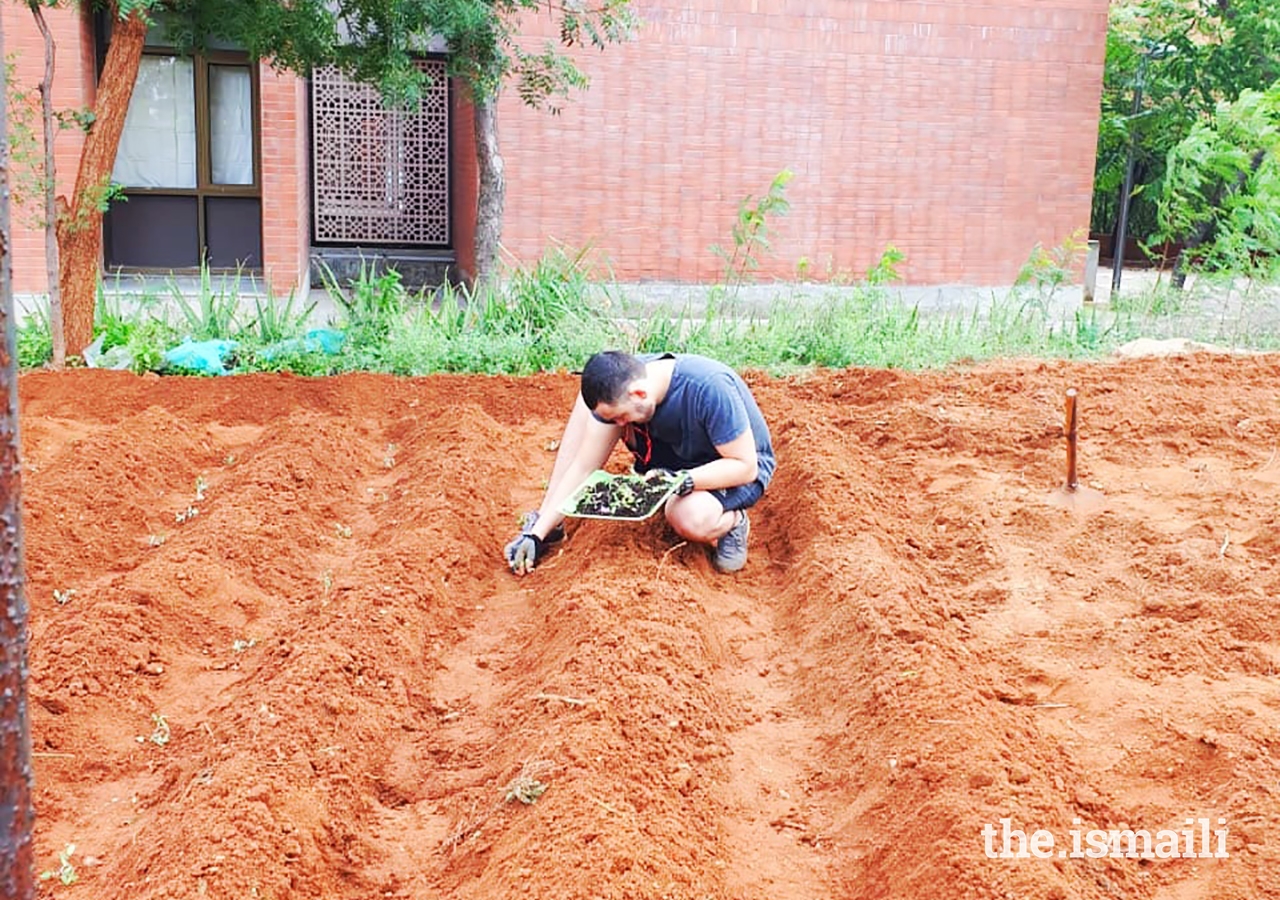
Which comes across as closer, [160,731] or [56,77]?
[160,731]

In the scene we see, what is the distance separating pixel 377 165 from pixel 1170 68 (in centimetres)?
1013

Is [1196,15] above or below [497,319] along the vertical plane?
above

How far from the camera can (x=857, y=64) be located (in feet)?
48.1

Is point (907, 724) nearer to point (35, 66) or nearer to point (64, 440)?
point (64, 440)

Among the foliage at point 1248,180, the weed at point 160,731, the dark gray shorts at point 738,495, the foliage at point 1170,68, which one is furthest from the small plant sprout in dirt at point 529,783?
the foliage at point 1170,68

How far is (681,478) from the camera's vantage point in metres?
5.11

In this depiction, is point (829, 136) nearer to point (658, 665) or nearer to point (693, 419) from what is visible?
Result: point (693, 419)

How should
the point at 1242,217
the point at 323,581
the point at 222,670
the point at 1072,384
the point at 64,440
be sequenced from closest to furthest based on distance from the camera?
the point at 222,670 < the point at 323,581 < the point at 64,440 < the point at 1072,384 < the point at 1242,217

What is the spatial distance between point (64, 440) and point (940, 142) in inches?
424

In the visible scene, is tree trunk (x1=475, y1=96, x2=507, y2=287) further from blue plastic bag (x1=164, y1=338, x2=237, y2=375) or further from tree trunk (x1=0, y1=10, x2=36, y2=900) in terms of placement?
tree trunk (x1=0, y1=10, x2=36, y2=900)

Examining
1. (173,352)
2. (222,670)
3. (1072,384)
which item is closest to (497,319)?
(173,352)

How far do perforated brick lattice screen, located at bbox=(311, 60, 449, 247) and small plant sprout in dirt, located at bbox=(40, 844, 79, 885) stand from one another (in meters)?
12.1

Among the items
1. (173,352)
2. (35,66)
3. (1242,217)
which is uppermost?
(35,66)

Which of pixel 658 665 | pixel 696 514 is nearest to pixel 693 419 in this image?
pixel 696 514
